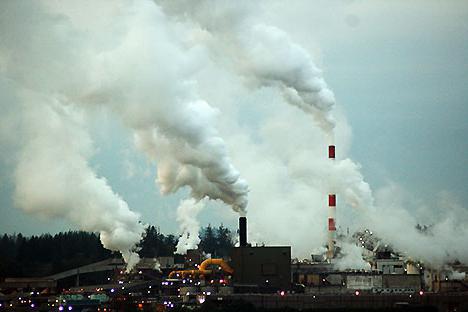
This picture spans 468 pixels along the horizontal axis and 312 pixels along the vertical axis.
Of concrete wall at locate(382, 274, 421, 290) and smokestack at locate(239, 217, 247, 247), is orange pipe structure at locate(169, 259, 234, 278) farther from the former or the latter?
concrete wall at locate(382, 274, 421, 290)

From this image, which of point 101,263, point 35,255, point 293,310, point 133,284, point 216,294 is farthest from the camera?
point 35,255

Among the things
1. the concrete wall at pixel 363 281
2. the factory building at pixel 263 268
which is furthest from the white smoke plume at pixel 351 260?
the factory building at pixel 263 268

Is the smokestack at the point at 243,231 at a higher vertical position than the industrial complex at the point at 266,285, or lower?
higher

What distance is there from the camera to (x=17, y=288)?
369ft

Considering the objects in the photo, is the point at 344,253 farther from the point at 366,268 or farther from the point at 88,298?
the point at 88,298

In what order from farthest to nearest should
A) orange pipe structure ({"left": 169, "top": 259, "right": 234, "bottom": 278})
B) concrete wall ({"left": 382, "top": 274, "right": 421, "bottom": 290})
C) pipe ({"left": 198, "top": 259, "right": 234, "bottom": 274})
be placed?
orange pipe structure ({"left": 169, "top": 259, "right": 234, "bottom": 278}) → pipe ({"left": 198, "top": 259, "right": 234, "bottom": 274}) → concrete wall ({"left": 382, "top": 274, "right": 421, "bottom": 290})

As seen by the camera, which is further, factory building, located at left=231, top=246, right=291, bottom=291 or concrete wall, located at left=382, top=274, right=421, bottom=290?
concrete wall, located at left=382, top=274, right=421, bottom=290

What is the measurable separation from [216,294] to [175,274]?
683 inches

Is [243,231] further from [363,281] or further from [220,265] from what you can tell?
[363,281]

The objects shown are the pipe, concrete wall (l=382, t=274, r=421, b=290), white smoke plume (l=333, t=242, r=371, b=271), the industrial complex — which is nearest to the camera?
the industrial complex

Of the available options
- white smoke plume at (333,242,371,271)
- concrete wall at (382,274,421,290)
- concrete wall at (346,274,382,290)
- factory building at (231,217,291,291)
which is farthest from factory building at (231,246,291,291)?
white smoke plume at (333,242,371,271)

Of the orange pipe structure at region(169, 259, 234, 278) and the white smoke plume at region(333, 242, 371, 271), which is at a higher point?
the white smoke plume at region(333, 242, 371, 271)

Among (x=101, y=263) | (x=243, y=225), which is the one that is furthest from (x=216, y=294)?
(x=101, y=263)

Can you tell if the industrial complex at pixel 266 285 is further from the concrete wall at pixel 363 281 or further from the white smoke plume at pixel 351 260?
the white smoke plume at pixel 351 260
